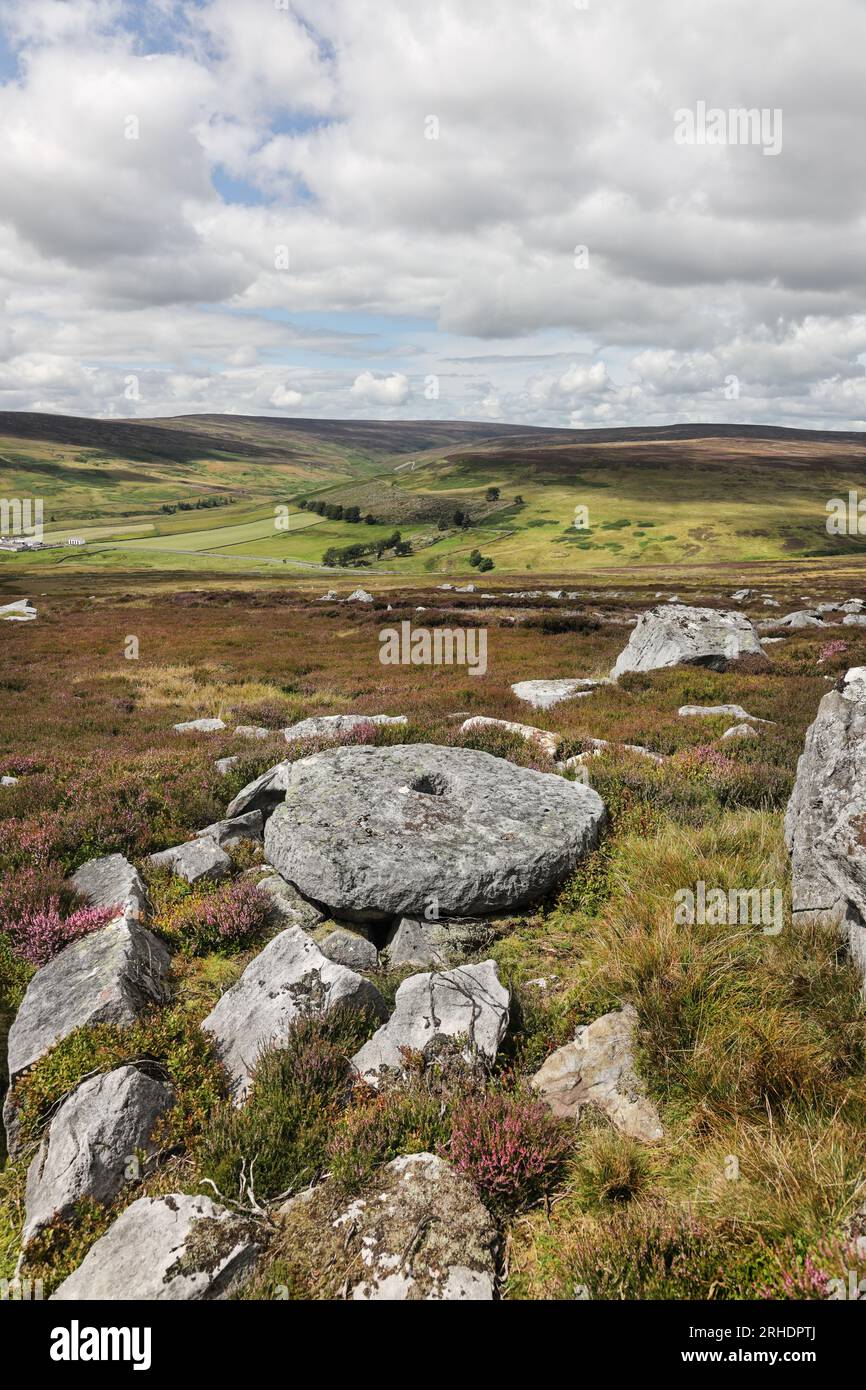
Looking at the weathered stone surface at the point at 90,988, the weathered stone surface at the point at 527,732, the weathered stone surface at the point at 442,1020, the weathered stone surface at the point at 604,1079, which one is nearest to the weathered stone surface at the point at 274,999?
A: the weathered stone surface at the point at 442,1020

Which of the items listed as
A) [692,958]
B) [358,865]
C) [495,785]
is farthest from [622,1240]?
[495,785]

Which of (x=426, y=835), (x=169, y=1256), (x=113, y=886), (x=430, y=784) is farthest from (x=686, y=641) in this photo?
(x=169, y=1256)

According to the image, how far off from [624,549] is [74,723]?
11663cm

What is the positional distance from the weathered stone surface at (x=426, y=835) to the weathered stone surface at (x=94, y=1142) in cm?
240

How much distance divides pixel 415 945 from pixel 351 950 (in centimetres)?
62

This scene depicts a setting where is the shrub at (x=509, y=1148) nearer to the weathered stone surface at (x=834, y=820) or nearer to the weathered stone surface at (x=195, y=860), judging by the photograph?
the weathered stone surface at (x=834, y=820)

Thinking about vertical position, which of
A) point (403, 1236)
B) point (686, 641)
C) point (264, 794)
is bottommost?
point (403, 1236)

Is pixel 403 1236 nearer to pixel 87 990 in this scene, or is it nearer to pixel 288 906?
pixel 87 990

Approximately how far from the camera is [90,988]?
5539 mm

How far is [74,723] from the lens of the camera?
1617 centimetres

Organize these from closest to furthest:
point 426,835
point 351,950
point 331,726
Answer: point 351,950
point 426,835
point 331,726

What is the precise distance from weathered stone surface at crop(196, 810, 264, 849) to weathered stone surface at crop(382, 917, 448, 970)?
2.95 meters

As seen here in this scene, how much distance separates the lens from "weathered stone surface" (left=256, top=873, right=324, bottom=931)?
6.91 m

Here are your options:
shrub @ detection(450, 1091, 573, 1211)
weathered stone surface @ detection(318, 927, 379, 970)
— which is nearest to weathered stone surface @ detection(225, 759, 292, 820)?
weathered stone surface @ detection(318, 927, 379, 970)
